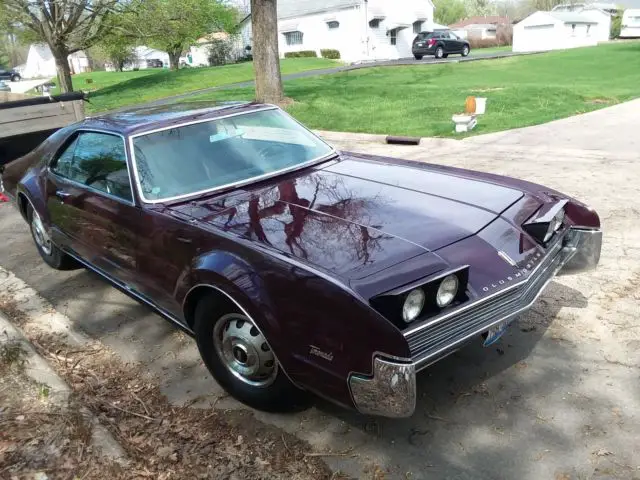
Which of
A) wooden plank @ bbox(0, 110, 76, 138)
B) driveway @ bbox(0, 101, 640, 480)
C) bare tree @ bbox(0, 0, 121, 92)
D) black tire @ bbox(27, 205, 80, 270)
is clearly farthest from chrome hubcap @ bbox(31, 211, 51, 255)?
bare tree @ bbox(0, 0, 121, 92)

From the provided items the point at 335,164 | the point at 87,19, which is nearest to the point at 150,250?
the point at 335,164

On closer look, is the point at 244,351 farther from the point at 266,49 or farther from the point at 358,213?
the point at 266,49

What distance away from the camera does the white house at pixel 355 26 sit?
146 feet

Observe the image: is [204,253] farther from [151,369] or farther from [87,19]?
[87,19]

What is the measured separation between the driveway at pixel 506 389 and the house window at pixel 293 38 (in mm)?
46801

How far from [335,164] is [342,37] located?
44112mm

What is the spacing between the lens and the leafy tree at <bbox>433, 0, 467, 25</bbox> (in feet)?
293

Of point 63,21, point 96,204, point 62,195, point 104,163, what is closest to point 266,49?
point 62,195

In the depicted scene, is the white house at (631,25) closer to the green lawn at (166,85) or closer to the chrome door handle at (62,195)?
the green lawn at (166,85)

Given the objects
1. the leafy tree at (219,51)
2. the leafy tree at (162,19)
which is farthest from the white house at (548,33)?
the leafy tree at (162,19)

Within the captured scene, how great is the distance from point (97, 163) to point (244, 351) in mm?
2045

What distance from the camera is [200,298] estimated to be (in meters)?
3.24

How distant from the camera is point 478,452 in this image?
8.96 ft

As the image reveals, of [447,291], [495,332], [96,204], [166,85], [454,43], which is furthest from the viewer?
[454,43]
